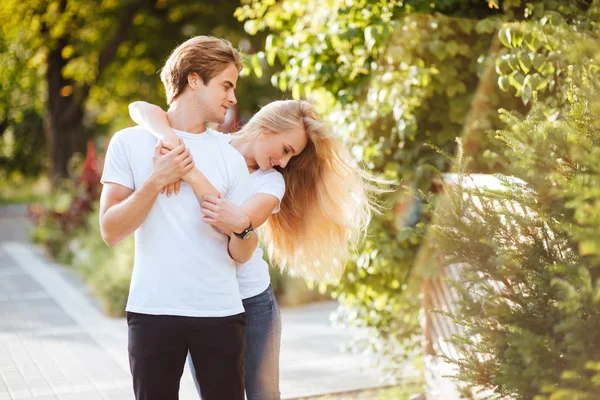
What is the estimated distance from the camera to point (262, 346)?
303cm

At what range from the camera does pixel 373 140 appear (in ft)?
15.4

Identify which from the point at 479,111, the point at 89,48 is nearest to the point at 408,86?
the point at 479,111

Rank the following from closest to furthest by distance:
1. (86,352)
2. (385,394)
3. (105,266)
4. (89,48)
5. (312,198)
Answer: (312,198) < (385,394) < (86,352) < (105,266) < (89,48)

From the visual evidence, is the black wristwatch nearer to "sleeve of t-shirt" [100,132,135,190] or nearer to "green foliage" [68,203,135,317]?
"sleeve of t-shirt" [100,132,135,190]

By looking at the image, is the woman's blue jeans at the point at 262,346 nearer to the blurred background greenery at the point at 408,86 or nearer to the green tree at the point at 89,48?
the blurred background greenery at the point at 408,86

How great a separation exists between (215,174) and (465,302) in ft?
3.06

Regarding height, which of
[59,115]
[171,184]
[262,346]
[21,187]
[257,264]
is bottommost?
[262,346]

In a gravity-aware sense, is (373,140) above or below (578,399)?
above

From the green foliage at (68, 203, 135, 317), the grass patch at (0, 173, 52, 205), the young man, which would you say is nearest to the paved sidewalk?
the green foliage at (68, 203, 135, 317)

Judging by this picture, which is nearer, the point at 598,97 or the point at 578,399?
the point at 578,399

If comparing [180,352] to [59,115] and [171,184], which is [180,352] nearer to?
[171,184]

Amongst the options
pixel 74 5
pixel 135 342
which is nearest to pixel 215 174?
pixel 135 342

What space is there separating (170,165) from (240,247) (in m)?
0.37

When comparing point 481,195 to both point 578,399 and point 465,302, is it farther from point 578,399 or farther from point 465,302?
point 578,399
